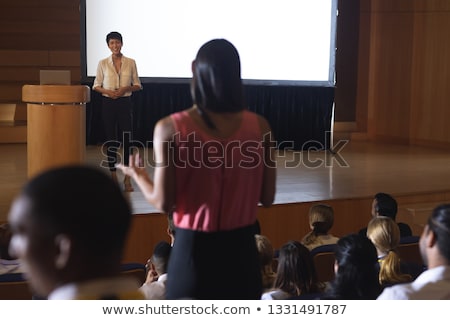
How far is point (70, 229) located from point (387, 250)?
2659 mm

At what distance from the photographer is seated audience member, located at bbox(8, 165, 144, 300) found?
42.8 inches

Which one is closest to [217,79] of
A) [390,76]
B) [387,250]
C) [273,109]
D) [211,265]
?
[211,265]

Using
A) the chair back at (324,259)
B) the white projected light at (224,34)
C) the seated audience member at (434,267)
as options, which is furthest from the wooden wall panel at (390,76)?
the seated audience member at (434,267)

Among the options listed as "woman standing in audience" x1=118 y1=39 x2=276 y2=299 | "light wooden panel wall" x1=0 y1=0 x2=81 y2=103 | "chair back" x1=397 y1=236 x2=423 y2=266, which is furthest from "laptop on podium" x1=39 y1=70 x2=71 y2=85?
"light wooden panel wall" x1=0 y1=0 x2=81 y2=103

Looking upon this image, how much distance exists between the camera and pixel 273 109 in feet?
32.7

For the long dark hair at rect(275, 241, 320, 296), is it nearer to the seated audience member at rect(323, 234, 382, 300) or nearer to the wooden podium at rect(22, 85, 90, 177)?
the seated audience member at rect(323, 234, 382, 300)

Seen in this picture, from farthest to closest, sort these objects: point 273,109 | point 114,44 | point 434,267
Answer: point 273,109 → point 114,44 → point 434,267

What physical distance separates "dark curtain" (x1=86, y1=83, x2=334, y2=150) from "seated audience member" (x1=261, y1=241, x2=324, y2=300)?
Result: 6759 mm

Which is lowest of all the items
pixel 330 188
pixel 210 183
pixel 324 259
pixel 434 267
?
pixel 330 188

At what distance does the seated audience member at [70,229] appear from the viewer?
3.57ft

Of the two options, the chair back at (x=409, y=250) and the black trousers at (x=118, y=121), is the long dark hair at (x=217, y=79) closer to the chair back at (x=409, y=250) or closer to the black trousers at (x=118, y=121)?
the chair back at (x=409, y=250)

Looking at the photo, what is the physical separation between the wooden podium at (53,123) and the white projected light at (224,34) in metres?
3.56

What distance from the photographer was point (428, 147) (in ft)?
34.2

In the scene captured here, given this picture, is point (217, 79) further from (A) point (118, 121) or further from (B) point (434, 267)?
(A) point (118, 121)
